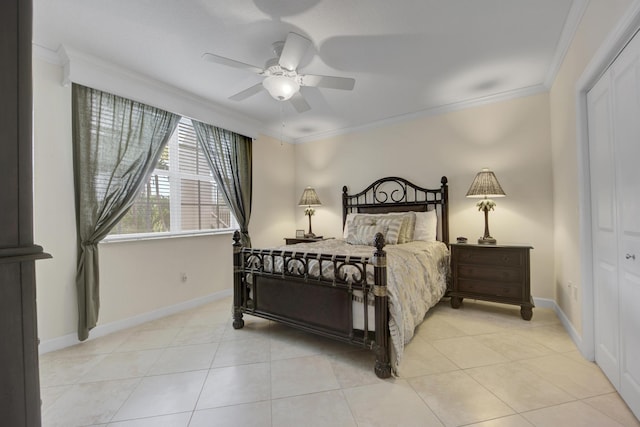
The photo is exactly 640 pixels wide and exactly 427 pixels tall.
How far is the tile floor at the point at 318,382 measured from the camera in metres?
1.56

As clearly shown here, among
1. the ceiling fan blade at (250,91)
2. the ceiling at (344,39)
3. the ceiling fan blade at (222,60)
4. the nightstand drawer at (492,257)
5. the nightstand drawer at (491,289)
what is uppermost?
the ceiling at (344,39)

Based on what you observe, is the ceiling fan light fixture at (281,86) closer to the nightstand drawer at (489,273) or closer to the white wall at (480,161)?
the white wall at (480,161)

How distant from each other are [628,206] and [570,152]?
1063mm

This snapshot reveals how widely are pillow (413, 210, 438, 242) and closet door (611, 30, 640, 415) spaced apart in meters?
1.88

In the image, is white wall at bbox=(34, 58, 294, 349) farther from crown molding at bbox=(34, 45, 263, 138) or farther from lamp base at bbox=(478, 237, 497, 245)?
lamp base at bbox=(478, 237, 497, 245)

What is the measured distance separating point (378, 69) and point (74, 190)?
3072 mm

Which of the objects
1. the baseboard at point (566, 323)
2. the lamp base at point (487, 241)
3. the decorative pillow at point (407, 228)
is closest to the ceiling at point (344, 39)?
the decorative pillow at point (407, 228)

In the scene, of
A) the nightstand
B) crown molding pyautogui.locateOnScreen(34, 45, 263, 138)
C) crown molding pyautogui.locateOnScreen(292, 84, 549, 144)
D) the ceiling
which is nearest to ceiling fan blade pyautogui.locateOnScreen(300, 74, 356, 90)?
the ceiling

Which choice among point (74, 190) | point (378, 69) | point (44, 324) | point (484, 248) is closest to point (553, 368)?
point (484, 248)

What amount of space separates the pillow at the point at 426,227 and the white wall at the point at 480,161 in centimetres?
33

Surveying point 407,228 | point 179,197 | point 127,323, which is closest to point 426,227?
point 407,228

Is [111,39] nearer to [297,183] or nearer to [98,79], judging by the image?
[98,79]

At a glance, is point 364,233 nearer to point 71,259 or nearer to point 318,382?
point 318,382

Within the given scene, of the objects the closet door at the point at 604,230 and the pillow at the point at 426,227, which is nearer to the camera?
the closet door at the point at 604,230
